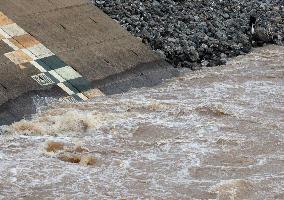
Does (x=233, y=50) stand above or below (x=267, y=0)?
below

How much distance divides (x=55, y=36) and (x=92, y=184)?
207 inches

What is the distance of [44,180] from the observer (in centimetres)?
912

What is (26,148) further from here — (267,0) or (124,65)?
(267,0)

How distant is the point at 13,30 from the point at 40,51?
0.95m

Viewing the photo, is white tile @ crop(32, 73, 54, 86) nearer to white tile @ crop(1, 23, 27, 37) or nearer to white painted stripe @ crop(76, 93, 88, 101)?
white painted stripe @ crop(76, 93, 88, 101)

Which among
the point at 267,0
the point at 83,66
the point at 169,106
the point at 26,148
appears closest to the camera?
the point at 26,148

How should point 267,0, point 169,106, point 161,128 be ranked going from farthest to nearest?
point 267,0
point 169,106
point 161,128

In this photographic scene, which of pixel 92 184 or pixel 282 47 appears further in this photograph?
pixel 282 47

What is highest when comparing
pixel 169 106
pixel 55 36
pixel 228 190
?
pixel 55 36

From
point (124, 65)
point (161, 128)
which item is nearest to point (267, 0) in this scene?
point (124, 65)

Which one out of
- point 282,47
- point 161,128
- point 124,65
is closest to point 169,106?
point 161,128

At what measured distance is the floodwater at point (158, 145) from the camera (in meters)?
9.02

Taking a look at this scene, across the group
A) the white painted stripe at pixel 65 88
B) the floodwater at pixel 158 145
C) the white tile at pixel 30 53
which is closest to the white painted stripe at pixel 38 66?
the white tile at pixel 30 53

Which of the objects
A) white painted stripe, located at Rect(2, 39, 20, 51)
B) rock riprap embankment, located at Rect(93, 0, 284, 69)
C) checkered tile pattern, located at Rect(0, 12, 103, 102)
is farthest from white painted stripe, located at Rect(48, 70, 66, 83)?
rock riprap embankment, located at Rect(93, 0, 284, 69)
